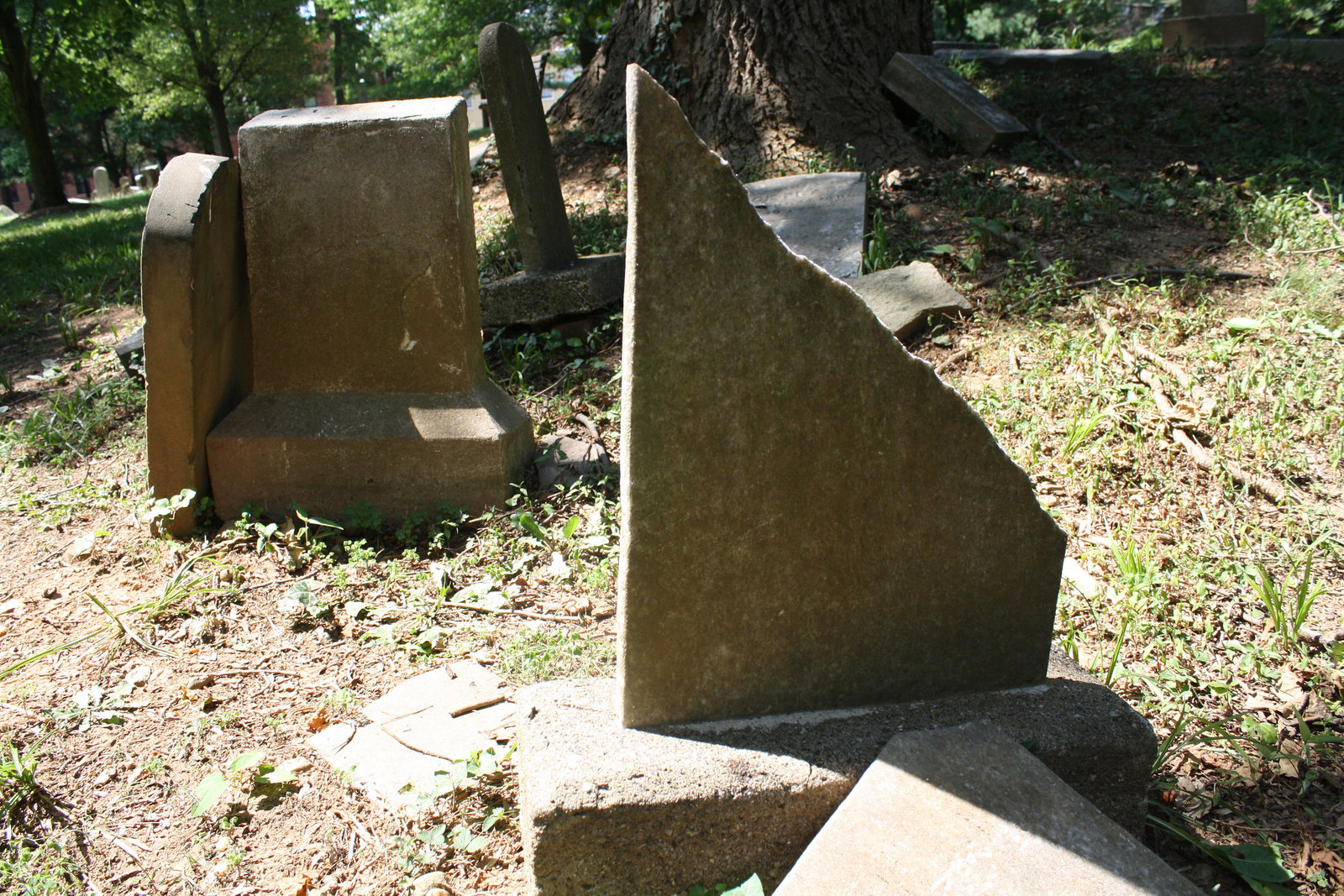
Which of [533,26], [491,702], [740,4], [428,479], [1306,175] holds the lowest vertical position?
Result: [491,702]

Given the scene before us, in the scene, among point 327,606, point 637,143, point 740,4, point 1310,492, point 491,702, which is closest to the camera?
point 637,143

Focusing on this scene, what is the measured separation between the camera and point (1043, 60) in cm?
777

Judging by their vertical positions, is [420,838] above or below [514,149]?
below

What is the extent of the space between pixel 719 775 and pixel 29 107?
18.2 metres

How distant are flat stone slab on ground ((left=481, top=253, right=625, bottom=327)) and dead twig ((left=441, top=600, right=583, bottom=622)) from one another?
7.19ft

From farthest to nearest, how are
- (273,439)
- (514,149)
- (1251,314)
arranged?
(514,149)
(1251,314)
(273,439)

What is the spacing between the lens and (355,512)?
328cm

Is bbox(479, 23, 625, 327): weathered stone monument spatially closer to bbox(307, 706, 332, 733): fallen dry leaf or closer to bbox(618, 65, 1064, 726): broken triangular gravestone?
bbox(307, 706, 332, 733): fallen dry leaf

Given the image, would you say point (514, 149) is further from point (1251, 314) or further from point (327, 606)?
point (1251, 314)

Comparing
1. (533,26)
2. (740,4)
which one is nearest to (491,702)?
(740,4)

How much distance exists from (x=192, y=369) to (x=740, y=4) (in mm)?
4765

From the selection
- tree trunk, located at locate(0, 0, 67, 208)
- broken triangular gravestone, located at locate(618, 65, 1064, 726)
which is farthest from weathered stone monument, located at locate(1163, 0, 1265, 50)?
tree trunk, located at locate(0, 0, 67, 208)

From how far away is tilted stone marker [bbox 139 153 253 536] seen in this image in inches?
116

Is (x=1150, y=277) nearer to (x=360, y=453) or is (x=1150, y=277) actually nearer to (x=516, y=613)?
(x=516, y=613)
